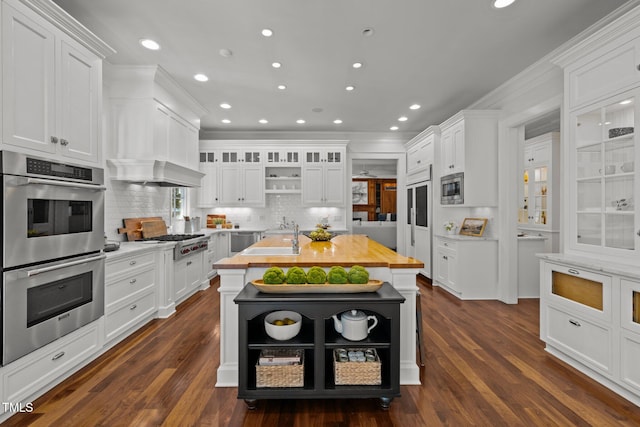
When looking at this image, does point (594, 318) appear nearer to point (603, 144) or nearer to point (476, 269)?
point (603, 144)

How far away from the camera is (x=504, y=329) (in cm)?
325

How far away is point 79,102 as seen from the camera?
7.74 ft

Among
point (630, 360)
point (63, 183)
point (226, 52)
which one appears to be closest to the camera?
point (630, 360)

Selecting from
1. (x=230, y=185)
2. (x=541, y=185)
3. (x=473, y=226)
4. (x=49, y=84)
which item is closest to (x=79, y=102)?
(x=49, y=84)

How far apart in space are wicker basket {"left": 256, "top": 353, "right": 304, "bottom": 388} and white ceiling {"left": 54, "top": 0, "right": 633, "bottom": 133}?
276 cm

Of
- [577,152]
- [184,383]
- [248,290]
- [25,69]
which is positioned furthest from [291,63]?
[184,383]

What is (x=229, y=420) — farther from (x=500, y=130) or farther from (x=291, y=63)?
(x=500, y=130)

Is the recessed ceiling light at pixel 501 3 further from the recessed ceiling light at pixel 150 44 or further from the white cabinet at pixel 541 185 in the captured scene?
the white cabinet at pixel 541 185

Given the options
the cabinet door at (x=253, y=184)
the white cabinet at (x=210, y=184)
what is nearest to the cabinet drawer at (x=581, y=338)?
the cabinet door at (x=253, y=184)

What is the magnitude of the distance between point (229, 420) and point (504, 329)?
2912 mm

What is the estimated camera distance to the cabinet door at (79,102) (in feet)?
7.26

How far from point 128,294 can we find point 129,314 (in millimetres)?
207

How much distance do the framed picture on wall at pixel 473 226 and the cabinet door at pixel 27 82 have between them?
507cm

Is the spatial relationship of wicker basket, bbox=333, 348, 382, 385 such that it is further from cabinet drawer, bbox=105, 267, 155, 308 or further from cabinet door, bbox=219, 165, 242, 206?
cabinet door, bbox=219, 165, 242, 206
